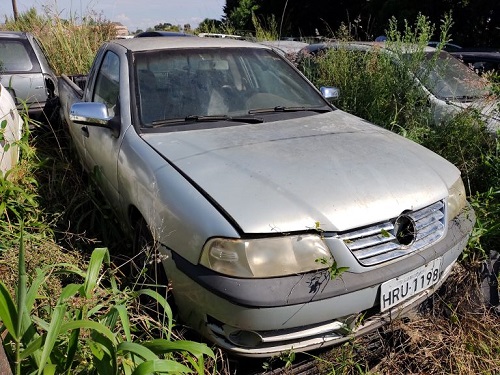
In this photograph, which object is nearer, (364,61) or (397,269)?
(397,269)

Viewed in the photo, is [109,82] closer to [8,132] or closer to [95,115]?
[95,115]

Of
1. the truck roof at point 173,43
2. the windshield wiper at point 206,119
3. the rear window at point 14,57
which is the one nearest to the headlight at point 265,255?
the windshield wiper at point 206,119

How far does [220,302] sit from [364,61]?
392cm

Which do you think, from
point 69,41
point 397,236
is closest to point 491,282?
point 397,236

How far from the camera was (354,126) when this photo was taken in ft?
10.1

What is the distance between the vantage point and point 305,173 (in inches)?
89.7

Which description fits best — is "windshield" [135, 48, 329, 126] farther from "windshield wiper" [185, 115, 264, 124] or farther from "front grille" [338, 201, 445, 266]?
"front grille" [338, 201, 445, 266]

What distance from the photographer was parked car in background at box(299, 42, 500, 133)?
416 centimetres

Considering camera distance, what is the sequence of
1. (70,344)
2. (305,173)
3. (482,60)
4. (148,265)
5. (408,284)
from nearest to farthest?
1. (70,344)
2. (408,284)
3. (305,173)
4. (148,265)
5. (482,60)

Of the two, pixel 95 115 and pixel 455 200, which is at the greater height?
pixel 95 115

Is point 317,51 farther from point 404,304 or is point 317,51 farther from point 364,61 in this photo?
point 404,304

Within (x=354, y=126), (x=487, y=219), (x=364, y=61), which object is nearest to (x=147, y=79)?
(x=354, y=126)

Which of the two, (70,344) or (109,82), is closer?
(70,344)

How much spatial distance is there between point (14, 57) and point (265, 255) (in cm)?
517
